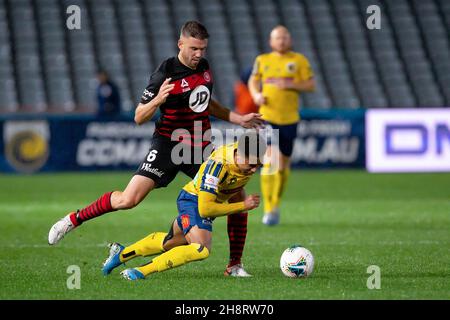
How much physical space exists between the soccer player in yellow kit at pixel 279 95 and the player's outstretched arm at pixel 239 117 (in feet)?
9.74

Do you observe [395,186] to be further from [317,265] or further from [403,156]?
[317,265]

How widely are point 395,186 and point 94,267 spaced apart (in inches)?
342

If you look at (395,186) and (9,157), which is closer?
(395,186)

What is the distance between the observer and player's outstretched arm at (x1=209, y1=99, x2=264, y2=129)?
25.7 ft

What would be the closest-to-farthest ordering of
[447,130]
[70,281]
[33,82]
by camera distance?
[70,281]
[447,130]
[33,82]

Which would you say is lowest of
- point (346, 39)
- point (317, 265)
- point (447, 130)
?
point (317, 265)

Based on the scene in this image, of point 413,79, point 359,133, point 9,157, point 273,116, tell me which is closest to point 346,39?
point 413,79

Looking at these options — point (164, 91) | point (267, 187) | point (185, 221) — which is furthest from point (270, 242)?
point (164, 91)

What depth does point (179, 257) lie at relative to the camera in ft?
22.6

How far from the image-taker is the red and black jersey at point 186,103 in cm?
782

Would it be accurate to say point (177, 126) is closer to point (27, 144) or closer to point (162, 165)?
point (162, 165)

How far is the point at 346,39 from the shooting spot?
22.9 m

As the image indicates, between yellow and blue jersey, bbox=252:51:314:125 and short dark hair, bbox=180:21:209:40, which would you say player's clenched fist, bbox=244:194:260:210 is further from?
yellow and blue jersey, bbox=252:51:314:125
